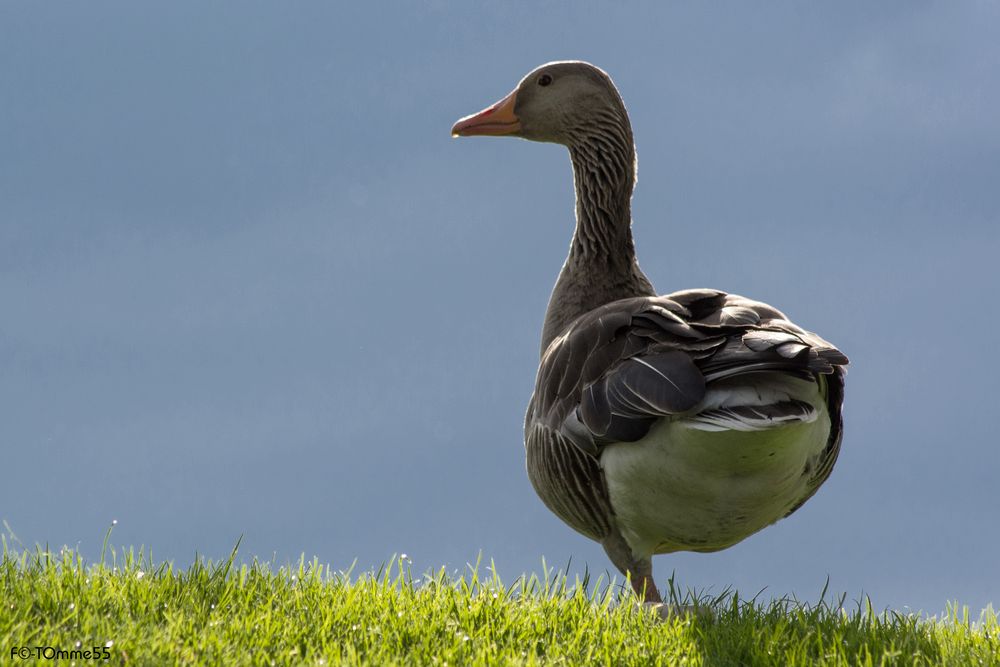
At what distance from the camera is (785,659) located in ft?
15.4

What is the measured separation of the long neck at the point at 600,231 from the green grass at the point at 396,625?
2.54 metres

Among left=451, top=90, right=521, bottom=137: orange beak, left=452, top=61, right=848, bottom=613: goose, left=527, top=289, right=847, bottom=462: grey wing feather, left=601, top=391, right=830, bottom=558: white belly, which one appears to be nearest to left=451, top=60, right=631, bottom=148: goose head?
left=451, top=90, right=521, bottom=137: orange beak

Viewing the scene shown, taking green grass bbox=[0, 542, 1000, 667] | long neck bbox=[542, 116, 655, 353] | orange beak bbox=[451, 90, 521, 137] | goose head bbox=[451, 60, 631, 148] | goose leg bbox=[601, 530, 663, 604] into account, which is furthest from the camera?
orange beak bbox=[451, 90, 521, 137]

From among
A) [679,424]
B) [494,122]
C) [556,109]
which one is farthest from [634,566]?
[494,122]

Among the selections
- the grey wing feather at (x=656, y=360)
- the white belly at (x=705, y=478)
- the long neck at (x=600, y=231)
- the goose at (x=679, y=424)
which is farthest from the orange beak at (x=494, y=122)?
the white belly at (x=705, y=478)

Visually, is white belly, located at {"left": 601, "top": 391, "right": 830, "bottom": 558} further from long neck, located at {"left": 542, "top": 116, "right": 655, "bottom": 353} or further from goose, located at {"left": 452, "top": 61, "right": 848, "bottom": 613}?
long neck, located at {"left": 542, "top": 116, "right": 655, "bottom": 353}

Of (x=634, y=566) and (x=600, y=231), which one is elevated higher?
Answer: (x=600, y=231)

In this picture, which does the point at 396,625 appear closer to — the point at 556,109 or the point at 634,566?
the point at 634,566

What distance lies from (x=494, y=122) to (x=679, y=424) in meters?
3.95

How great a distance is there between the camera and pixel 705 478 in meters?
5.46

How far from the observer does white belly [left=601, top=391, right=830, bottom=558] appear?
523 cm

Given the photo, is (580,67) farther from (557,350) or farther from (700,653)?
(700,653)

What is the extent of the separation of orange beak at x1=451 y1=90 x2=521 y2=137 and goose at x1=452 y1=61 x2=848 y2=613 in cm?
196

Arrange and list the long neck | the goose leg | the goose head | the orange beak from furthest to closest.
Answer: the orange beak, the goose head, the long neck, the goose leg
